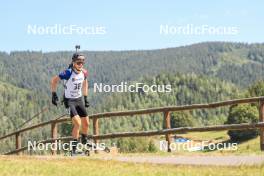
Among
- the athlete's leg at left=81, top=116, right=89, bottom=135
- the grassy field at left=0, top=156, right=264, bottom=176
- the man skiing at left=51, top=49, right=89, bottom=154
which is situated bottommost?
the grassy field at left=0, top=156, right=264, bottom=176

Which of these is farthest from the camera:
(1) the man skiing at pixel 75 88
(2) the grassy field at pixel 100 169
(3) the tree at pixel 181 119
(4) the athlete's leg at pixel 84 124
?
(3) the tree at pixel 181 119

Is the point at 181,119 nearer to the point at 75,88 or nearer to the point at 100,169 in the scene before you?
the point at 75,88

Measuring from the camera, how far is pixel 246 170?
432 inches

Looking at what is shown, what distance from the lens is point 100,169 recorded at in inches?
447

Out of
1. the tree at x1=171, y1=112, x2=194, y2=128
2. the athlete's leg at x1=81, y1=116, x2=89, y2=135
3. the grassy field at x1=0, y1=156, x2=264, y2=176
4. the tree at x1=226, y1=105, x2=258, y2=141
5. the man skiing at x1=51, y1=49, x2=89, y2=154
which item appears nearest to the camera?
the grassy field at x1=0, y1=156, x2=264, y2=176

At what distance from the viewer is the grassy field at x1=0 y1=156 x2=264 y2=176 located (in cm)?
1073

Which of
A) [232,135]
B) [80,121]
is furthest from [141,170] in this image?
[232,135]

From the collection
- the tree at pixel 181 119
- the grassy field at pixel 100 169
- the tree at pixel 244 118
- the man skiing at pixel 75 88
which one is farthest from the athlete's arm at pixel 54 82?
the tree at pixel 181 119

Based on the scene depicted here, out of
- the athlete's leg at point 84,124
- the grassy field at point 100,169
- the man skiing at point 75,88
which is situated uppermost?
the man skiing at point 75,88

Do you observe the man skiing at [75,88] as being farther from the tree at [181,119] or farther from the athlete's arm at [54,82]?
the tree at [181,119]

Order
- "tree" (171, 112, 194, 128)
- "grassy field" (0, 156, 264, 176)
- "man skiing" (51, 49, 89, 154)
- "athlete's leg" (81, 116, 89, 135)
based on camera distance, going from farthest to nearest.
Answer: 1. "tree" (171, 112, 194, 128)
2. "athlete's leg" (81, 116, 89, 135)
3. "man skiing" (51, 49, 89, 154)
4. "grassy field" (0, 156, 264, 176)

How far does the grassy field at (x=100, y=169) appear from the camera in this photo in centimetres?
1073

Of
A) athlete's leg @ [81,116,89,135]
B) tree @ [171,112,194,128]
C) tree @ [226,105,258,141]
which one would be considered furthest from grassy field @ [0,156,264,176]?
tree @ [171,112,194,128]

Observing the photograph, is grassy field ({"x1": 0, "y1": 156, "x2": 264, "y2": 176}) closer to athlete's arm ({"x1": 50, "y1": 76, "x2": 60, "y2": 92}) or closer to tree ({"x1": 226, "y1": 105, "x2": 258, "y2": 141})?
athlete's arm ({"x1": 50, "y1": 76, "x2": 60, "y2": 92})
